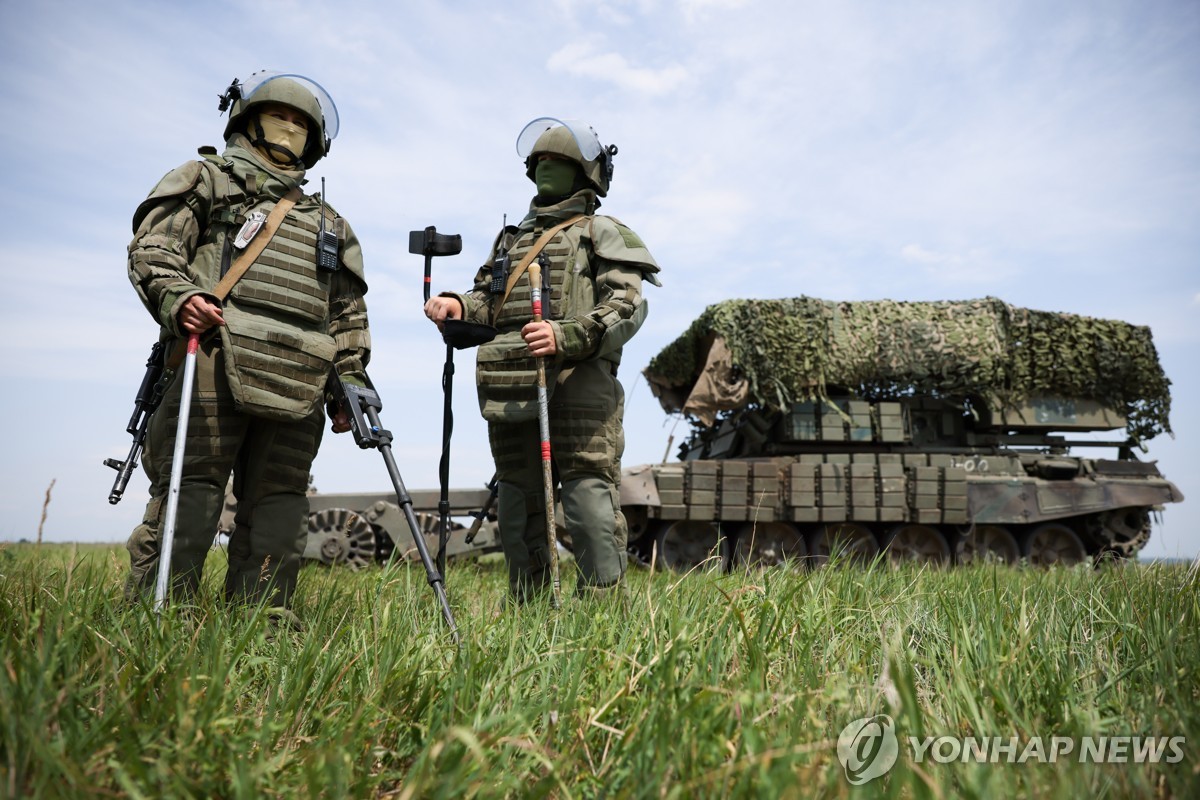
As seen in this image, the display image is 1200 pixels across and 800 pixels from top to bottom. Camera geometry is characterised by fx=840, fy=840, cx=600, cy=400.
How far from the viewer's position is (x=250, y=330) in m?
3.15

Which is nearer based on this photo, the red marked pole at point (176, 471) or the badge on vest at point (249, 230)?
the red marked pole at point (176, 471)

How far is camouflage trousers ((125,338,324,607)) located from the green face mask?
1.51 meters

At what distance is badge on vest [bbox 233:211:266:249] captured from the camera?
3242mm

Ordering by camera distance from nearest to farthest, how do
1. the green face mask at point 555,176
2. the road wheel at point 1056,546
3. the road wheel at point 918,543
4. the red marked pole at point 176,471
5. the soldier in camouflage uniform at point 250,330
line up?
the red marked pole at point 176,471 → the soldier in camouflage uniform at point 250,330 → the green face mask at point 555,176 → the road wheel at point 918,543 → the road wheel at point 1056,546

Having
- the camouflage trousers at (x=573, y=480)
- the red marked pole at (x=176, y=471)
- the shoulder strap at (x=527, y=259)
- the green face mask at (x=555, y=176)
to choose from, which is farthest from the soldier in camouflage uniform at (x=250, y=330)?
the green face mask at (x=555, y=176)

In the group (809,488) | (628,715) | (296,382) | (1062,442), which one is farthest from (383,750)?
(1062,442)

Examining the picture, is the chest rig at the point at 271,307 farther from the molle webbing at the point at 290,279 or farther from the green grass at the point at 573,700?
the green grass at the point at 573,700

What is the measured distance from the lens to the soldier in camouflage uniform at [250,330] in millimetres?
3104

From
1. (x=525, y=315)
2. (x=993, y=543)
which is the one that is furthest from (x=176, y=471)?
(x=993, y=543)

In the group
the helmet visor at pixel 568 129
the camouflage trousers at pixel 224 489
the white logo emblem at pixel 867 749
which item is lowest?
the white logo emblem at pixel 867 749

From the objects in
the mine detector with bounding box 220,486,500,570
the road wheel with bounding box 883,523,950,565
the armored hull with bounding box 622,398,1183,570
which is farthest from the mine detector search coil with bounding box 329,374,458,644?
the road wheel with bounding box 883,523,950,565

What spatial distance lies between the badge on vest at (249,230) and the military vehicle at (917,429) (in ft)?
19.7

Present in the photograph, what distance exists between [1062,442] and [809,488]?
411 centimetres

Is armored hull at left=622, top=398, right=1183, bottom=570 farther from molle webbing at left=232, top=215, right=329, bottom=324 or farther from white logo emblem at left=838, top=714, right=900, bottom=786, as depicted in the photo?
white logo emblem at left=838, top=714, right=900, bottom=786
